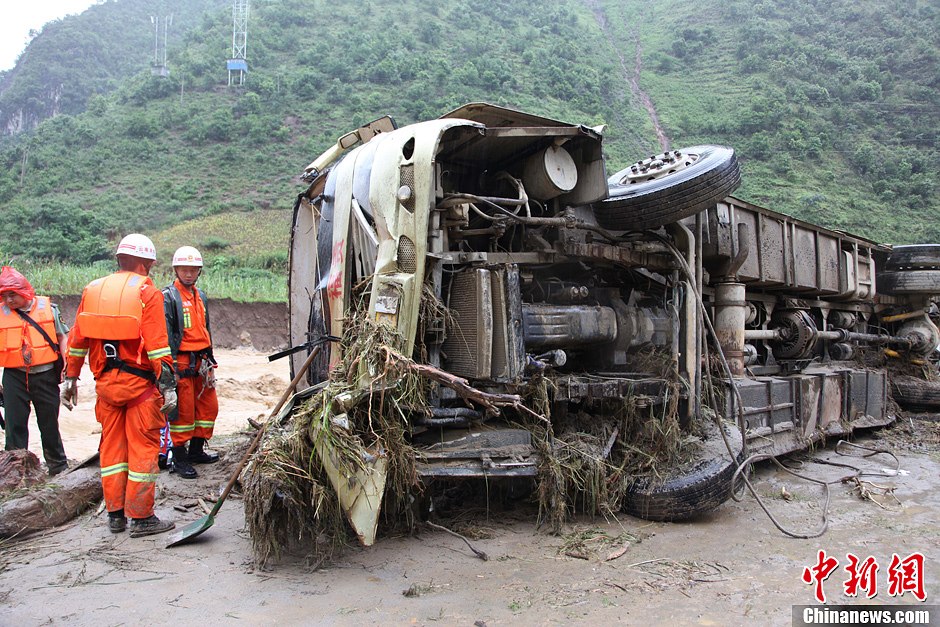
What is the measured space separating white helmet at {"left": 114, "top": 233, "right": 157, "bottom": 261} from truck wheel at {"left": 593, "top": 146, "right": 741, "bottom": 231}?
9.98 ft

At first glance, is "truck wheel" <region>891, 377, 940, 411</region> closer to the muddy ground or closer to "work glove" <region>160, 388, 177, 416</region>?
the muddy ground

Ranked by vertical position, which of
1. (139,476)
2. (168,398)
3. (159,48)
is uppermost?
(159,48)

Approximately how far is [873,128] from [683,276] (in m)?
39.5

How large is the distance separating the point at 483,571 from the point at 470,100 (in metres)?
42.1

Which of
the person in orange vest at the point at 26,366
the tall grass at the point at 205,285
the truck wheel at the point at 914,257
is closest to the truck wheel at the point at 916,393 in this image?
the truck wheel at the point at 914,257

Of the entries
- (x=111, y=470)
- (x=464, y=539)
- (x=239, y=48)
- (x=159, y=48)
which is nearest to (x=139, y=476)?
(x=111, y=470)

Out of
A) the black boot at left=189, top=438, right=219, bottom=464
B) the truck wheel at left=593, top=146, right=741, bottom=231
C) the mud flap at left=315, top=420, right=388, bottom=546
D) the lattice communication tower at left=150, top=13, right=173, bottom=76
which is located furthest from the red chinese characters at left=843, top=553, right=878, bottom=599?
the lattice communication tower at left=150, top=13, right=173, bottom=76

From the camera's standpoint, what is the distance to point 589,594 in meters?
3.14

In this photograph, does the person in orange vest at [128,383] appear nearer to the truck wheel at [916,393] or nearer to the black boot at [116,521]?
the black boot at [116,521]

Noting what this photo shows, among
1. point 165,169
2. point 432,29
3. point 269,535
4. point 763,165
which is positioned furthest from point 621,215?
point 432,29

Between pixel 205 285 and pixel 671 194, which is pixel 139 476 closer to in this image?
pixel 671 194

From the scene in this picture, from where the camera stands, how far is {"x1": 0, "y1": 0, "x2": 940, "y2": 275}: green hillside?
3195cm

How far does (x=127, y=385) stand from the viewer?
13.1 feet

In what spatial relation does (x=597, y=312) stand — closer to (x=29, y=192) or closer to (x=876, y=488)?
(x=876, y=488)
